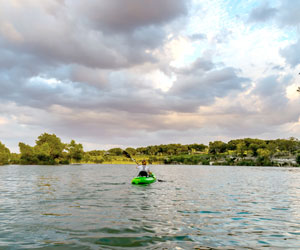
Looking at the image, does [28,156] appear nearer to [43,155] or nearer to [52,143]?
[43,155]

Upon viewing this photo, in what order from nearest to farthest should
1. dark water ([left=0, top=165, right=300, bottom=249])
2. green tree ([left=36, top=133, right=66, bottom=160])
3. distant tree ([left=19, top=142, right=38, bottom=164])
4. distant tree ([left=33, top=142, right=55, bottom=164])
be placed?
dark water ([left=0, top=165, right=300, bottom=249]), distant tree ([left=19, top=142, right=38, bottom=164]), distant tree ([left=33, top=142, right=55, bottom=164]), green tree ([left=36, top=133, right=66, bottom=160])

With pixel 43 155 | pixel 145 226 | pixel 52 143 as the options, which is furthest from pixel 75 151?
pixel 145 226

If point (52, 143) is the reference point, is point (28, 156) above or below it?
below

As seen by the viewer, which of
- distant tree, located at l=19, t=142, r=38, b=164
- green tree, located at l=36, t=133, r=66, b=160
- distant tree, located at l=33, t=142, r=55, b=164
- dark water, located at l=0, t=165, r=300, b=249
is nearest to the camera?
dark water, located at l=0, t=165, r=300, b=249

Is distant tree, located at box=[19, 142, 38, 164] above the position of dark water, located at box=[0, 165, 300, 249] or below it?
above

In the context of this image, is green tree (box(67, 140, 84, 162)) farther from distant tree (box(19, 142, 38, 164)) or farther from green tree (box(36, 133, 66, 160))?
distant tree (box(19, 142, 38, 164))

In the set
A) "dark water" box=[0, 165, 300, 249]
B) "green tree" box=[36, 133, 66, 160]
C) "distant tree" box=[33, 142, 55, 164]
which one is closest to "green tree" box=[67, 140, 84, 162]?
"green tree" box=[36, 133, 66, 160]

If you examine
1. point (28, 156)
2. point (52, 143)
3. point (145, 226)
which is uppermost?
point (52, 143)

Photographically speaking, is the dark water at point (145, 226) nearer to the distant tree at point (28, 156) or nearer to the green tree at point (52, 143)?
the distant tree at point (28, 156)

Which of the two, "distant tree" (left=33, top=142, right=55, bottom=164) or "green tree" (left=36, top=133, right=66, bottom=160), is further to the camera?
"green tree" (left=36, top=133, right=66, bottom=160)

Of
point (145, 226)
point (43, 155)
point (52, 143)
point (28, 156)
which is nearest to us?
point (145, 226)

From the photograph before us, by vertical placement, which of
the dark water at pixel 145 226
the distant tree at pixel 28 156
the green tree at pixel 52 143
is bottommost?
the dark water at pixel 145 226

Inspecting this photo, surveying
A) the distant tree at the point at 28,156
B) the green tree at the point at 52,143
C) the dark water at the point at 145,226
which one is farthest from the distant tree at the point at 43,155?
the dark water at the point at 145,226

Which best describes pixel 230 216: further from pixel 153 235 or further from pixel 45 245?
pixel 45 245
